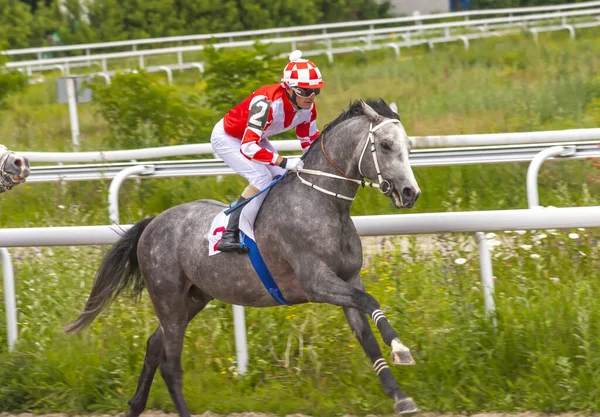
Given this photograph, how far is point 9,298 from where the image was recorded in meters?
6.23

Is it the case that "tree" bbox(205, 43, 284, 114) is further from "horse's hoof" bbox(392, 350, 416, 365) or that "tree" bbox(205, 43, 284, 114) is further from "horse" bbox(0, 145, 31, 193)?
"horse's hoof" bbox(392, 350, 416, 365)

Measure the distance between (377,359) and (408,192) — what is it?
2.83 ft

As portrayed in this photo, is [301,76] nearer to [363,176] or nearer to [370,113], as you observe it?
[370,113]

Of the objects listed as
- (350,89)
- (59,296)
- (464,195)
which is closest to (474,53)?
(350,89)

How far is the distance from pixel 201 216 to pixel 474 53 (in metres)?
17.3

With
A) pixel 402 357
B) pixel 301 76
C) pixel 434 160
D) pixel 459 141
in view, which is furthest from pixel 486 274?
pixel 459 141

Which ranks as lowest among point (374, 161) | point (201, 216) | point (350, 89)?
point (350, 89)

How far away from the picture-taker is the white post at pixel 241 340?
571 cm

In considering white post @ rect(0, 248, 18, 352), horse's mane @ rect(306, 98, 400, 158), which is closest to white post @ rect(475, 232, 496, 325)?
horse's mane @ rect(306, 98, 400, 158)

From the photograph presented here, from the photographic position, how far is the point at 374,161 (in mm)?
4785

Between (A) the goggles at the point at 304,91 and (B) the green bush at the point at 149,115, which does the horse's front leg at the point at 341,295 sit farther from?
(B) the green bush at the point at 149,115

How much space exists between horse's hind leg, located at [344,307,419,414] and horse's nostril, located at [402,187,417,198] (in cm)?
72

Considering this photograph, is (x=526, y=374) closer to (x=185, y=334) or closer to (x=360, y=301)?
(x=360, y=301)

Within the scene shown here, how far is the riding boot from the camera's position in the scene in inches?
205
